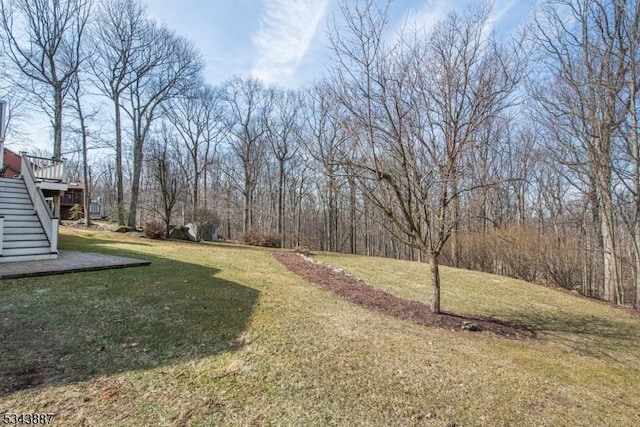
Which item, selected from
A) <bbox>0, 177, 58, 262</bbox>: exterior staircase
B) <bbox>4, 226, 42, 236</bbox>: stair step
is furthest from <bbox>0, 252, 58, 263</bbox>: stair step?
<bbox>4, 226, 42, 236</bbox>: stair step

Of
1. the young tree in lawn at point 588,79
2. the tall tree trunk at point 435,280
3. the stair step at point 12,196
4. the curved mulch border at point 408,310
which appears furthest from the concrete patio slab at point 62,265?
the young tree in lawn at point 588,79

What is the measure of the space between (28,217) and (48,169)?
341 cm

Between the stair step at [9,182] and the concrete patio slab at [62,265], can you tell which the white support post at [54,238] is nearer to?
the concrete patio slab at [62,265]

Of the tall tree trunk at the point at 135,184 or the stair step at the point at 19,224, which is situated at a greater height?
the tall tree trunk at the point at 135,184

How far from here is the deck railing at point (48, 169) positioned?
10266 mm

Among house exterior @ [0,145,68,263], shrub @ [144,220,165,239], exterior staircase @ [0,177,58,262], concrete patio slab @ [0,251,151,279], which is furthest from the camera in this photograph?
shrub @ [144,220,165,239]

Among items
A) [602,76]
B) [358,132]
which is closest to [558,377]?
[358,132]

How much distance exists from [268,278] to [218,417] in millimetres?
5112

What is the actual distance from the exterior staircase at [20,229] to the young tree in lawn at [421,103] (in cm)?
725

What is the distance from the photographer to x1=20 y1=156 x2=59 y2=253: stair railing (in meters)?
7.64

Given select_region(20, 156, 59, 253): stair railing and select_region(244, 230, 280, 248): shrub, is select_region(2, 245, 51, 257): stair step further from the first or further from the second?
select_region(244, 230, 280, 248): shrub

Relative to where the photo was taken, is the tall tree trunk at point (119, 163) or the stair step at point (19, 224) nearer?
the stair step at point (19, 224)

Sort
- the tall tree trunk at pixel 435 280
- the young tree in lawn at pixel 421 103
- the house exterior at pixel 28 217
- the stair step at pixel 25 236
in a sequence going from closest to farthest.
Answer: the young tree in lawn at pixel 421 103 → the tall tree trunk at pixel 435 280 → the house exterior at pixel 28 217 → the stair step at pixel 25 236

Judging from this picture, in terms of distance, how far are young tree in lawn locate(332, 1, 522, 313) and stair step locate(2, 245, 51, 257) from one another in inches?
285
